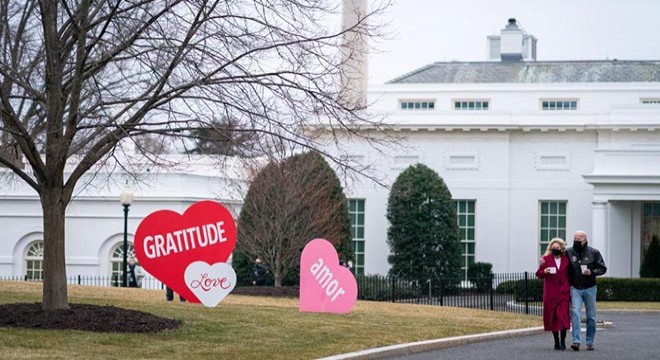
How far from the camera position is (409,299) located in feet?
130

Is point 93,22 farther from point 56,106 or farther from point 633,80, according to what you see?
point 633,80

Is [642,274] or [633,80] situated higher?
[633,80]

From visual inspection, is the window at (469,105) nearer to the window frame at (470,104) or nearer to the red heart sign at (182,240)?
the window frame at (470,104)

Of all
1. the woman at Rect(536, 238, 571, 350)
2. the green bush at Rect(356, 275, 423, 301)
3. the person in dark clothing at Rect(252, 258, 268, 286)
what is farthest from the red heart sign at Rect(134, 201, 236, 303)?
the person in dark clothing at Rect(252, 258, 268, 286)

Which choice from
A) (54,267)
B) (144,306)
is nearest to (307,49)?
(54,267)

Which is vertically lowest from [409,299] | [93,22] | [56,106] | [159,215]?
[409,299]

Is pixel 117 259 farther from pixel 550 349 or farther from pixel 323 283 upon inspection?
pixel 550 349

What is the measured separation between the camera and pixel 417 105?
5656cm

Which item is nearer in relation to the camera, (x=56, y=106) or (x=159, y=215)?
(x=56, y=106)

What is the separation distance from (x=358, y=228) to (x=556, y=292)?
32.7 meters

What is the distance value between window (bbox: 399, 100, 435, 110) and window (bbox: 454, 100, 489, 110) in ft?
3.46

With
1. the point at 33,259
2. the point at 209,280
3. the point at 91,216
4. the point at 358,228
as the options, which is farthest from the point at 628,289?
the point at 209,280

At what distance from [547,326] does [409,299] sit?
65.2 ft

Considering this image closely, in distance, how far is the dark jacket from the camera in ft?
65.0
